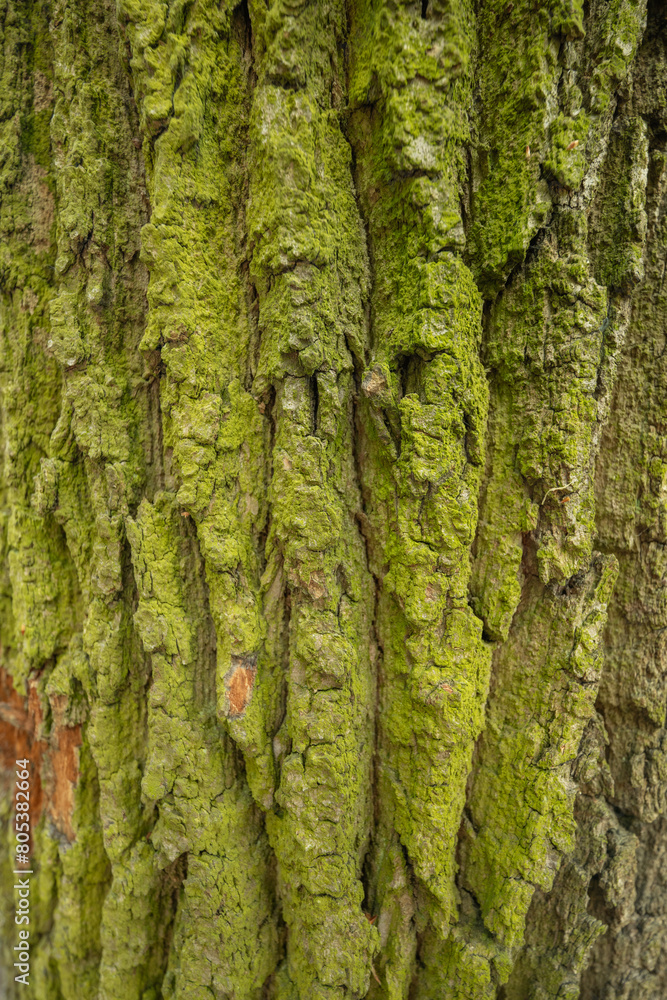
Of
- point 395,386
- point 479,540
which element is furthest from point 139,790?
point 395,386

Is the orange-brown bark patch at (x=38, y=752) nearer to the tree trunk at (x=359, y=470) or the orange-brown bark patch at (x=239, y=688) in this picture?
the tree trunk at (x=359, y=470)

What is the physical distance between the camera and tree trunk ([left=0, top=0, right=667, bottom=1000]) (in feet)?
4.18

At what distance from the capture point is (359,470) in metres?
1.43

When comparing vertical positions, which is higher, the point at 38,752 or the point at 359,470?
the point at 359,470

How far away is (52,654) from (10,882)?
4.18 feet

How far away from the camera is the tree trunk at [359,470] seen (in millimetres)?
1274

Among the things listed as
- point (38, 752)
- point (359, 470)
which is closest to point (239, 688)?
point (359, 470)

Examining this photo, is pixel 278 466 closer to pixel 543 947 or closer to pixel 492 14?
pixel 492 14

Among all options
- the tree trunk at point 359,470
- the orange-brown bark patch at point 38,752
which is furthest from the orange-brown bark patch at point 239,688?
the orange-brown bark patch at point 38,752

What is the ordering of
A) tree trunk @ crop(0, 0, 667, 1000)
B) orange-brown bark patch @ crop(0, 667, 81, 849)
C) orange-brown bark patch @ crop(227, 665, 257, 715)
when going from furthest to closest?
1. orange-brown bark patch @ crop(0, 667, 81, 849)
2. orange-brown bark patch @ crop(227, 665, 257, 715)
3. tree trunk @ crop(0, 0, 667, 1000)

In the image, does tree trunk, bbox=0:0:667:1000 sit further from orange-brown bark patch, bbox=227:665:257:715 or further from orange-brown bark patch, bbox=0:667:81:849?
orange-brown bark patch, bbox=0:667:81:849

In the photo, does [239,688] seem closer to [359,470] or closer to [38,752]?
[359,470]

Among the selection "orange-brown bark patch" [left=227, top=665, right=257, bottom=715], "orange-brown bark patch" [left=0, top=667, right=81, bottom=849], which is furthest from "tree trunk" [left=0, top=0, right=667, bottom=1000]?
"orange-brown bark patch" [left=0, top=667, right=81, bottom=849]

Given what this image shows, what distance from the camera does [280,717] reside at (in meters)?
1.46
